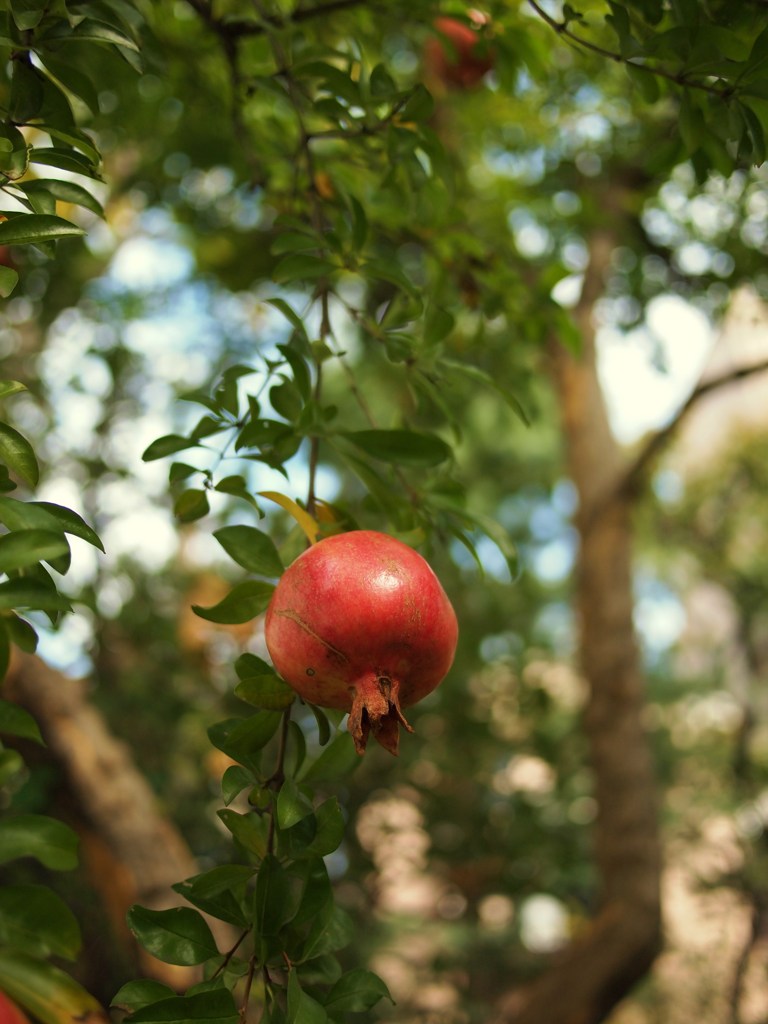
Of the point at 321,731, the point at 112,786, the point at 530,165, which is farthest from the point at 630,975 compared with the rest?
the point at 530,165

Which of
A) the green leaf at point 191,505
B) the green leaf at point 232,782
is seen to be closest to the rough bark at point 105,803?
the green leaf at point 191,505

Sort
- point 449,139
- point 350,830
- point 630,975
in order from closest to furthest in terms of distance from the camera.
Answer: point 630,975
point 449,139
point 350,830

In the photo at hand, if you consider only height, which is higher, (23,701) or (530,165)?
(530,165)

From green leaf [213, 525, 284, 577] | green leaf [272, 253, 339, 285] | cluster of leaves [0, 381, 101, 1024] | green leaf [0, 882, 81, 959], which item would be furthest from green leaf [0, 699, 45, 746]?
green leaf [272, 253, 339, 285]

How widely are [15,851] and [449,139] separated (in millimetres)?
2725

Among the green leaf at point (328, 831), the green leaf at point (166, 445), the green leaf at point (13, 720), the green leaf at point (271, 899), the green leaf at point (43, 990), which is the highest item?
the green leaf at point (166, 445)

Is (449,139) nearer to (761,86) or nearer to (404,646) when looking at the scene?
(761,86)

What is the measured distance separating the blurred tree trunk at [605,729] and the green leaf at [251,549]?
1.95 meters

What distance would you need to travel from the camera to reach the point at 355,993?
65 cm

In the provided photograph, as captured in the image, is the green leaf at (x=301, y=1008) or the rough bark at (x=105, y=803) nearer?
the green leaf at (x=301, y=1008)

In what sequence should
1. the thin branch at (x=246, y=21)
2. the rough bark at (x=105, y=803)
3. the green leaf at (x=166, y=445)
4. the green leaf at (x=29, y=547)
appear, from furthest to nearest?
the rough bark at (x=105, y=803) → the thin branch at (x=246, y=21) → the green leaf at (x=166, y=445) → the green leaf at (x=29, y=547)

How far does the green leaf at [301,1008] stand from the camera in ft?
1.93

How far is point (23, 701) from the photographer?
2141 millimetres

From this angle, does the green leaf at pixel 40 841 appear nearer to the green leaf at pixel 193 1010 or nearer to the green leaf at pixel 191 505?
the green leaf at pixel 193 1010
